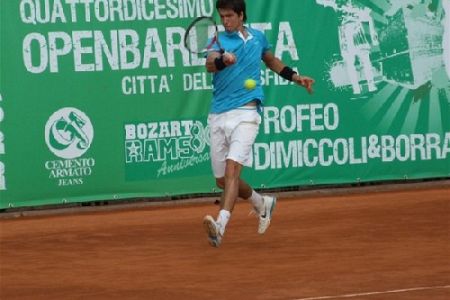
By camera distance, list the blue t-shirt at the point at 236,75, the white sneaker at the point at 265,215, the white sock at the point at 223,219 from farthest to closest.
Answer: the white sneaker at the point at 265,215 < the blue t-shirt at the point at 236,75 < the white sock at the point at 223,219

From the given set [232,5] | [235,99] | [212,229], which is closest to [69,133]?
[235,99]

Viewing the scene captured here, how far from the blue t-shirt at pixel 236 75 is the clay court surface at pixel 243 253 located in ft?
3.78

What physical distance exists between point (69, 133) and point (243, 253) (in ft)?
12.2

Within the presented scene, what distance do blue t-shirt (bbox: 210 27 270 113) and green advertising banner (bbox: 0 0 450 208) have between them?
3268 millimetres

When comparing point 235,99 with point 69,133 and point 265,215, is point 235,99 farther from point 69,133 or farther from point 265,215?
point 69,133

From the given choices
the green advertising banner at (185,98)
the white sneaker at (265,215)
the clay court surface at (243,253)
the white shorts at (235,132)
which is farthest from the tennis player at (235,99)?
the green advertising banner at (185,98)

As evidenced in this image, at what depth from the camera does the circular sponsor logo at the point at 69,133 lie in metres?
12.5

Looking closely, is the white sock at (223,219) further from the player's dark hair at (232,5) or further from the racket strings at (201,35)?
the racket strings at (201,35)

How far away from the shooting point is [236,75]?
30.8 ft

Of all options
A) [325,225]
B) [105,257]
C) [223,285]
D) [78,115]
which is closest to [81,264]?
[105,257]

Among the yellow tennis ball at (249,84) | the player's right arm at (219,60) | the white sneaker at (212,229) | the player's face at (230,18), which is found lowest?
the white sneaker at (212,229)

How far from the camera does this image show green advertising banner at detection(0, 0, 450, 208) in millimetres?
12344

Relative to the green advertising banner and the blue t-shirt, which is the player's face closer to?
the blue t-shirt

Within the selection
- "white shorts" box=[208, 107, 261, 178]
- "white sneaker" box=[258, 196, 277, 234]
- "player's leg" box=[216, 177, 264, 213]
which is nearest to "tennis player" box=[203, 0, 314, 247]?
"white shorts" box=[208, 107, 261, 178]
